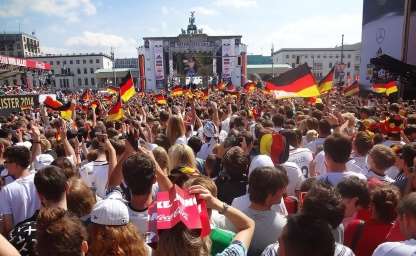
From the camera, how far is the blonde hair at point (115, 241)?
7.08 feet

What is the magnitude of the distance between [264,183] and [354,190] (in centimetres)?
79

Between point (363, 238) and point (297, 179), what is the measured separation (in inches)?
69.4

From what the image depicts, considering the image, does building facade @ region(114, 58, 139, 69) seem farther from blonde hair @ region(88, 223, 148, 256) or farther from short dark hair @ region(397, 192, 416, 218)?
short dark hair @ region(397, 192, 416, 218)

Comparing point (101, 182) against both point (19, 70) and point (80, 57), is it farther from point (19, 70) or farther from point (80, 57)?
point (80, 57)

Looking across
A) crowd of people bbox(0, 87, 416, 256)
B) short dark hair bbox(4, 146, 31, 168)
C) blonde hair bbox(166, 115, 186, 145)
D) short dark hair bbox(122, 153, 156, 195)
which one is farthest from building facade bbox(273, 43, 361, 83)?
short dark hair bbox(122, 153, 156, 195)

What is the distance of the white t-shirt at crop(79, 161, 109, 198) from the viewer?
481 cm

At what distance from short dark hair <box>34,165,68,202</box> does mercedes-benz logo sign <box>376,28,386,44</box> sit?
101 ft

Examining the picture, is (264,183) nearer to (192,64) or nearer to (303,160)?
(303,160)

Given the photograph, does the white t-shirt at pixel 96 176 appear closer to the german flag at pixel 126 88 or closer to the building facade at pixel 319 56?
the german flag at pixel 126 88

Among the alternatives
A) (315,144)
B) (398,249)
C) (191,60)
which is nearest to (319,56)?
(191,60)

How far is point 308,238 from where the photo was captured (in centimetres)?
192

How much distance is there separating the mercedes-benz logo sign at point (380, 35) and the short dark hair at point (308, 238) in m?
30.9

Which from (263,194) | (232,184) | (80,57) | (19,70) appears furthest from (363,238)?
(80,57)

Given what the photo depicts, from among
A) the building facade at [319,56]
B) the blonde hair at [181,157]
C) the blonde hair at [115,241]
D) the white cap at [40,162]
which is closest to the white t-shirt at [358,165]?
the blonde hair at [181,157]
